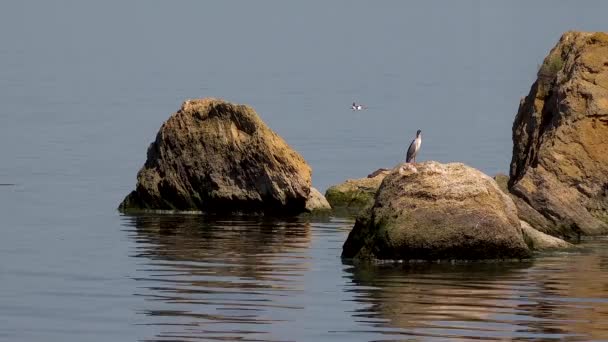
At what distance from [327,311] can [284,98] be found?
71.3 metres

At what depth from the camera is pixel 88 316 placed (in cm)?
2642

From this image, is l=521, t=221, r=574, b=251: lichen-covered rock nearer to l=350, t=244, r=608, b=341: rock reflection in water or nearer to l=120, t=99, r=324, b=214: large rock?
l=350, t=244, r=608, b=341: rock reflection in water

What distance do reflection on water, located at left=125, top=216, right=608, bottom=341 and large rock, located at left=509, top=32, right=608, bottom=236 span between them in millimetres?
1255

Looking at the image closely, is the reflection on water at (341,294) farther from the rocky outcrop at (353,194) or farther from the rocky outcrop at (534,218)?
the rocky outcrop at (353,194)

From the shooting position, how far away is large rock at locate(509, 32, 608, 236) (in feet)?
122

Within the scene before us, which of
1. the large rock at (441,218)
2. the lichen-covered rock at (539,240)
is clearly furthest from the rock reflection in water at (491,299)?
the lichen-covered rock at (539,240)

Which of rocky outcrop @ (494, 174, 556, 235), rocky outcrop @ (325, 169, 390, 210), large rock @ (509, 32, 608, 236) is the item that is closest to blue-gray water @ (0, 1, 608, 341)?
rocky outcrop @ (494, 174, 556, 235)

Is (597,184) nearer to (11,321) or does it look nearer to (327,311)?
(327,311)

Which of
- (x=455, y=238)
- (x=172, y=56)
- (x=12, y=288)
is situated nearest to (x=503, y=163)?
(x=455, y=238)

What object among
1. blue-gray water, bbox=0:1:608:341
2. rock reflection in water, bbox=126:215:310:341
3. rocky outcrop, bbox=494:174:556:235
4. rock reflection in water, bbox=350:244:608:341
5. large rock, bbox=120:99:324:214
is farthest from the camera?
large rock, bbox=120:99:324:214

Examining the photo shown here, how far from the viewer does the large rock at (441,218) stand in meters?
31.9

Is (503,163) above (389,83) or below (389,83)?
below

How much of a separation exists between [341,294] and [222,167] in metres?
12.9

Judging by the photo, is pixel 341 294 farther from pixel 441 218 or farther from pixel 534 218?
pixel 534 218
